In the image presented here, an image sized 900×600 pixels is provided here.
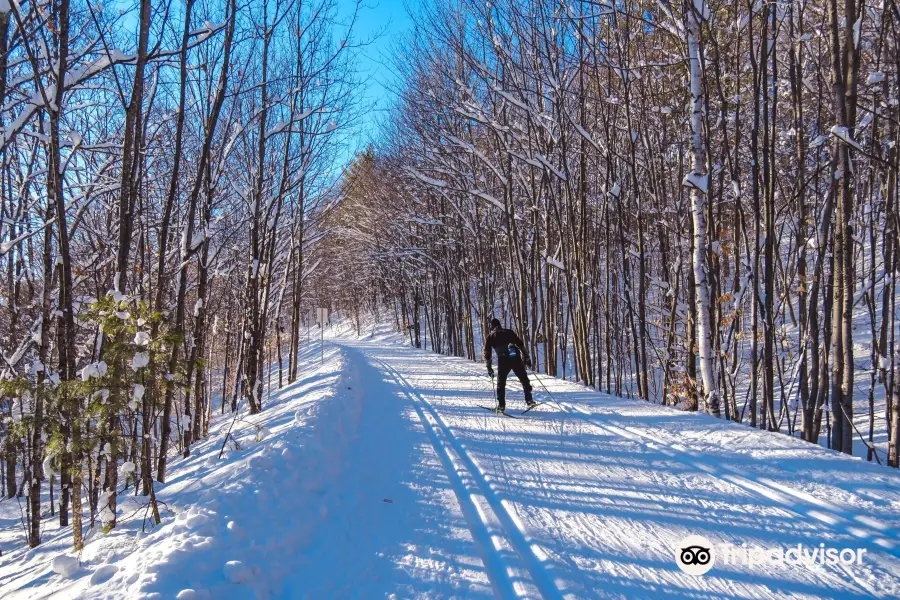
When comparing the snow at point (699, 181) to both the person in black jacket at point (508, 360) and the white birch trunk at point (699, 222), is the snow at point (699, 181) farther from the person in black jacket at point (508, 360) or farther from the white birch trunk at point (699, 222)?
the person in black jacket at point (508, 360)

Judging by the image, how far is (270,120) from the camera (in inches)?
513

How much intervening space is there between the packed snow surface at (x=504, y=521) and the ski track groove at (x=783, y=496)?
18mm

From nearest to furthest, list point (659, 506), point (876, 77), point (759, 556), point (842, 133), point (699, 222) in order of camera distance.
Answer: point (759, 556) → point (659, 506) → point (842, 133) → point (876, 77) → point (699, 222)

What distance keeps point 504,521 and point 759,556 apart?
6.03ft

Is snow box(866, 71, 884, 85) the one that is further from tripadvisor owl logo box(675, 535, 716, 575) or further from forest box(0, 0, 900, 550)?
tripadvisor owl logo box(675, 535, 716, 575)

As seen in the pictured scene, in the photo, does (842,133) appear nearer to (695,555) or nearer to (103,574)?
(695,555)

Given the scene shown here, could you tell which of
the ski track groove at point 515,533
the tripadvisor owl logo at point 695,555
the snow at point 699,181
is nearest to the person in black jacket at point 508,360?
the ski track groove at point 515,533

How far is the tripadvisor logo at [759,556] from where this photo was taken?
334 cm

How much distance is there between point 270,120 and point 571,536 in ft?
40.9

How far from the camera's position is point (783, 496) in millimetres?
4332

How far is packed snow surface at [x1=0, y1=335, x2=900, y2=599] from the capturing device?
327cm

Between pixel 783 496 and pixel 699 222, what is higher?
pixel 699 222

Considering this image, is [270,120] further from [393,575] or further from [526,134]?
[393,575]

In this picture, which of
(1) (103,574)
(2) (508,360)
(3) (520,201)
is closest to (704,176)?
(2) (508,360)
